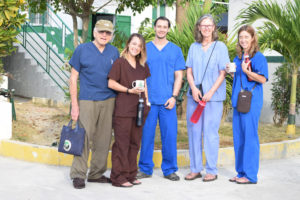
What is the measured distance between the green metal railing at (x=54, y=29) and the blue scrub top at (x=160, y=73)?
30.8 ft

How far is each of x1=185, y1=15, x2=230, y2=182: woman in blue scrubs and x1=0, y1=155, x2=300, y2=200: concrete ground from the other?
15.3 inches

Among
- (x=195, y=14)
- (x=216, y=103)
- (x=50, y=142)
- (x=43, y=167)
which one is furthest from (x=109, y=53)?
(x=195, y=14)

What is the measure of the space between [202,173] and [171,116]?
3.42 ft

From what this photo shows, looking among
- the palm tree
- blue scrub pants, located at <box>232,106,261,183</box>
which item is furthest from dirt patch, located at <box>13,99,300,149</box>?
blue scrub pants, located at <box>232,106,261,183</box>

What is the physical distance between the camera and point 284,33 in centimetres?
893

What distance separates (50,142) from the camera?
8148mm

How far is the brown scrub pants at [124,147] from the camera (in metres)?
5.73

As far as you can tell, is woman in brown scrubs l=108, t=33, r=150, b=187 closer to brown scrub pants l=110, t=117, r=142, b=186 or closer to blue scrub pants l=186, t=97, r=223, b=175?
brown scrub pants l=110, t=117, r=142, b=186

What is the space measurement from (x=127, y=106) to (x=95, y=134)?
578 mm

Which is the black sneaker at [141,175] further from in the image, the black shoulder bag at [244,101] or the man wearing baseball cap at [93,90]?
the black shoulder bag at [244,101]

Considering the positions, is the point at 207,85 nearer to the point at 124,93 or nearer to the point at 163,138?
the point at 163,138

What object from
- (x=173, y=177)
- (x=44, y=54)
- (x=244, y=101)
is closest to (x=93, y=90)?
(x=173, y=177)

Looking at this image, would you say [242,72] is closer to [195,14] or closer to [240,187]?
[240,187]

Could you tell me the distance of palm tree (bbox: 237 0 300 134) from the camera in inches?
353
